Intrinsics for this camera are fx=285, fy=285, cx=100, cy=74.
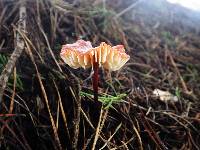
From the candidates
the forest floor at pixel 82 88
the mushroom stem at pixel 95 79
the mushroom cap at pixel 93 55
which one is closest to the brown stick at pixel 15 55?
the forest floor at pixel 82 88

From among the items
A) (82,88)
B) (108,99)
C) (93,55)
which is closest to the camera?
(93,55)

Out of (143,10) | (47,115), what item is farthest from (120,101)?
(143,10)

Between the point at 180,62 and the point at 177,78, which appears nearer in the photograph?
the point at 177,78

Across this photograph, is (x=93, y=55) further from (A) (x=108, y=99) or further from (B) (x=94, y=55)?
(A) (x=108, y=99)

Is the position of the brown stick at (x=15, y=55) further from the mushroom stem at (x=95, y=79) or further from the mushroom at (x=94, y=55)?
the mushroom stem at (x=95, y=79)

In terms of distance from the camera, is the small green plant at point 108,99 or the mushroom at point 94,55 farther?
the small green plant at point 108,99

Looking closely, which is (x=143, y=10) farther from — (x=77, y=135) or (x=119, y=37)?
(x=77, y=135)

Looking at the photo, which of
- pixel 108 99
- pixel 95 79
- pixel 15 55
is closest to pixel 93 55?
pixel 95 79
